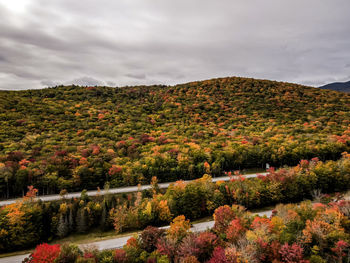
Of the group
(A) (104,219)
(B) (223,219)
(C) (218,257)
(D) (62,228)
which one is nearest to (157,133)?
(A) (104,219)

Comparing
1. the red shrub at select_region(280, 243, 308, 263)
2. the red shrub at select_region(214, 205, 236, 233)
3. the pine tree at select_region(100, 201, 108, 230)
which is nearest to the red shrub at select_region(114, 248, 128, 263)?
the red shrub at select_region(214, 205, 236, 233)

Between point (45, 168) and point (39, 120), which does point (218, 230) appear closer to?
point (45, 168)

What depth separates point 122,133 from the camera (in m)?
59.7

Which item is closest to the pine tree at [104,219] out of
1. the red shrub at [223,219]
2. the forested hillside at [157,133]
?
the forested hillside at [157,133]

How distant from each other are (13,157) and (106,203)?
2310 cm

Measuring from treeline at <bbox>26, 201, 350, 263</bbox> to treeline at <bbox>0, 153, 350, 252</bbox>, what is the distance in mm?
8364

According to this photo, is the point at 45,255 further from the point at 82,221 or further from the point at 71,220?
the point at 71,220

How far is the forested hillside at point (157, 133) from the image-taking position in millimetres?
37656

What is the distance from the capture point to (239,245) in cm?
1989

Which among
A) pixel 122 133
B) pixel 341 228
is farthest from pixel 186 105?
pixel 341 228

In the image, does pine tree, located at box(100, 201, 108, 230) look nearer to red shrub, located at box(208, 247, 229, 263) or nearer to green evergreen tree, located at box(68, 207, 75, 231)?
green evergreen tree, located at box(68, 207, 75, 231)

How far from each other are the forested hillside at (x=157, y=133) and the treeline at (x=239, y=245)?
19.1 metres

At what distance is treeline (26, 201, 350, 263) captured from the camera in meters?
17.6

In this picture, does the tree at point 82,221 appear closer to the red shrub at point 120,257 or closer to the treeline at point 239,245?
the treeline at point 239,245
